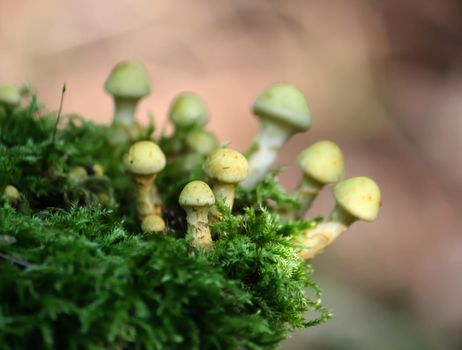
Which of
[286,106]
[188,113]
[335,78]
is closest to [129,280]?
[286,106]

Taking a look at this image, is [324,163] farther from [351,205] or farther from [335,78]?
[335,78]

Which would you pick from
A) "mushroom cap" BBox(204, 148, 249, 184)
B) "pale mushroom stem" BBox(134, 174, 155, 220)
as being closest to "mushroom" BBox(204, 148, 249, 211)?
"mushroom cap" BBox(204, 148, 249, 184)

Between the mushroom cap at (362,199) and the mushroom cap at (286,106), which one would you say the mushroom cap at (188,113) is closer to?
the mushroom cap at (286,106)

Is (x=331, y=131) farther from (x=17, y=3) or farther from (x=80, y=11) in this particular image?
(x=17, y=3)

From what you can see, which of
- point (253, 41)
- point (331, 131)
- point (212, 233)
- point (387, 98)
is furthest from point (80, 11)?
point (212, 233)

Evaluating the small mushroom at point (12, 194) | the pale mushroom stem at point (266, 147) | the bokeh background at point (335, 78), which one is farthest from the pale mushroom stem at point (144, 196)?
the bokeh background at point (335, 78)
